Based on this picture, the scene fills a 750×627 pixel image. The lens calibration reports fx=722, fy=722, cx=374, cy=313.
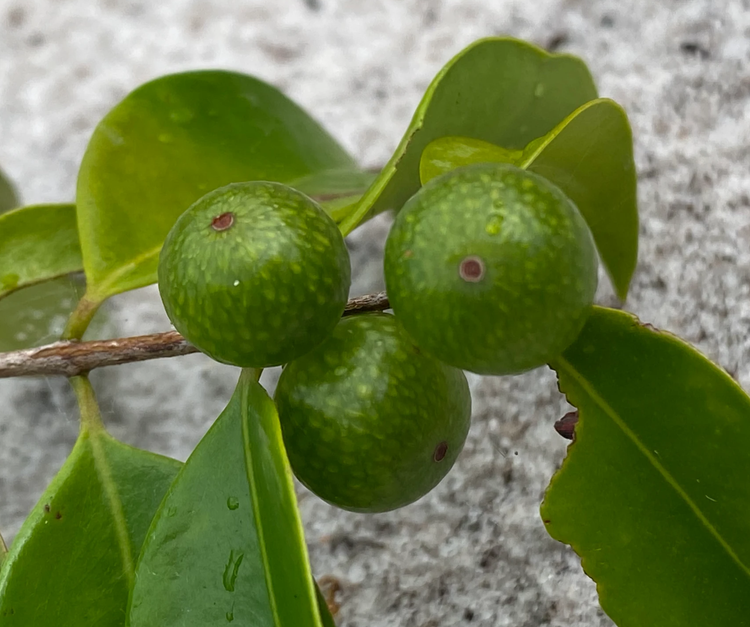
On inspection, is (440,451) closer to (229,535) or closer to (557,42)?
(229,535)

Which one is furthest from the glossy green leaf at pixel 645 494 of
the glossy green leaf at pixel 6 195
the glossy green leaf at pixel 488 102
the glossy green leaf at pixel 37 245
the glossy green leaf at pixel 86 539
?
the glossy green leaf at pixel 6 195

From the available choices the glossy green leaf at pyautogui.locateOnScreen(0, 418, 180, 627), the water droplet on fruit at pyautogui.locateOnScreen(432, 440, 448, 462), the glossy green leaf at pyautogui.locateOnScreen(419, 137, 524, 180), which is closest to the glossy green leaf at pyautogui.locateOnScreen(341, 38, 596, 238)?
the glossy green leaf at pyautogui.locateOnScreen(419, 137, 524, 180)

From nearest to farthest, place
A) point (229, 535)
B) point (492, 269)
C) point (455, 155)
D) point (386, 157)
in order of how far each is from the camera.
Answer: point (492, 269) → point (229, 535) → point (455, 155) → point (386, 157)

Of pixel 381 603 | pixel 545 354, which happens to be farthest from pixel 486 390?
pixel 545 354

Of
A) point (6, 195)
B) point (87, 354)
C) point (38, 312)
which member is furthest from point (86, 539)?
point (6, 195)

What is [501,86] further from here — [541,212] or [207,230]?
[207,230]

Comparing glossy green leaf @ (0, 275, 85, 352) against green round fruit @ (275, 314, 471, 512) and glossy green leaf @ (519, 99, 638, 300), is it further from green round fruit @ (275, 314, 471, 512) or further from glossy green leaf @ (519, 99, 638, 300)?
glossy green leaf @ (519, 99, 638, 300)
